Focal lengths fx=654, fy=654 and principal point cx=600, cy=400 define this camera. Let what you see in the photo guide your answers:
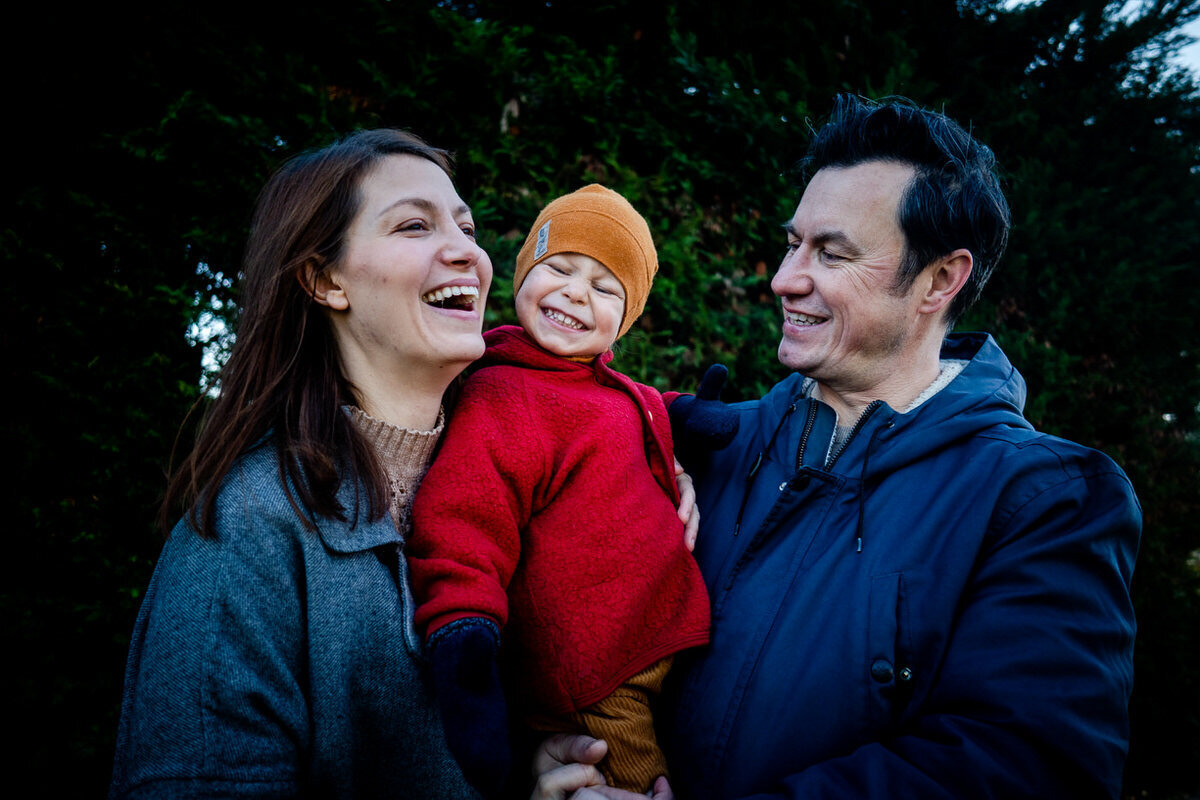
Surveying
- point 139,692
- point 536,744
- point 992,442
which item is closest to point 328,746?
point 139,692

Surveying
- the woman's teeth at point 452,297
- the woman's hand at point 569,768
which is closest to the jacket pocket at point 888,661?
the woman's hand at point 569,768

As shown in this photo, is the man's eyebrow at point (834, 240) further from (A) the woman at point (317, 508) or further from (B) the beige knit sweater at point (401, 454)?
(B) the beige knit sweater at point (401, 454)

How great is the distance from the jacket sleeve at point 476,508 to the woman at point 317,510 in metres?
0.10

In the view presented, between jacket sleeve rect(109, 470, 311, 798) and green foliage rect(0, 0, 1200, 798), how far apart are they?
5.09 feet

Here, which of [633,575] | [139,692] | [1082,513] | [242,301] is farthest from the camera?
[242,301]

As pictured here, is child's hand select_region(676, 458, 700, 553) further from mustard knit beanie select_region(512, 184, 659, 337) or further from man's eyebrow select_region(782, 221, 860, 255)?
man's eyebrow select_region(782, 221, 860, 255)

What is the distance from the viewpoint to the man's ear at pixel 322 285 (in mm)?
1827

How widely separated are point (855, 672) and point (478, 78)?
3169 millimetres

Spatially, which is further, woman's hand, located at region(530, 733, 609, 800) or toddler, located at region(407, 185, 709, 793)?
woman's hand, located at region(530, 733, 609, 800)

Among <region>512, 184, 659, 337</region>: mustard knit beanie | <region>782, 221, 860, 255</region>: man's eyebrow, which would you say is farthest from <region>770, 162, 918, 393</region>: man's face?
<region>512, 184, 659, 337</region>: mustard knit beanie

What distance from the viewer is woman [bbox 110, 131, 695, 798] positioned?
139 cm

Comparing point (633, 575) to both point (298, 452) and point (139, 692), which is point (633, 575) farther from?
point (139, 692)

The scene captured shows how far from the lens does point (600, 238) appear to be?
2.17 metres

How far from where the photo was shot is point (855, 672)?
1.65 m
